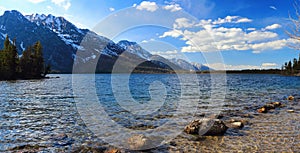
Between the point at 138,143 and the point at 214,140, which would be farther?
the point at 214,140

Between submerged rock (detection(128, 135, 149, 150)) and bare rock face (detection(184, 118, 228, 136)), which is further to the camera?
bare rock face (detection(184, 118, 228, 136))

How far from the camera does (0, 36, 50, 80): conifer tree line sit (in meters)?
84.1

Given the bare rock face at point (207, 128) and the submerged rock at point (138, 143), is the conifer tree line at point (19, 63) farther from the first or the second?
the bare rock face at point (207, 128)

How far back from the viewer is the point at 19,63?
93.1 meters

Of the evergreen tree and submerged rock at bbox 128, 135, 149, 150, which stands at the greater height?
the evergreen tree

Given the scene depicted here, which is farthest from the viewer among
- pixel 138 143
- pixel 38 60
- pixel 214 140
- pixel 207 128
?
pixel 38 60

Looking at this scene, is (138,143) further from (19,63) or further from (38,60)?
(38,60)

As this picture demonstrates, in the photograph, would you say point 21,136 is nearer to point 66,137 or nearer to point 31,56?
point 66,137

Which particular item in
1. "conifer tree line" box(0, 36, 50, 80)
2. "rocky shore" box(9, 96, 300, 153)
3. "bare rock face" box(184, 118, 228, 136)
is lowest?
"rocky shore" box(9, 96, 300, 153)

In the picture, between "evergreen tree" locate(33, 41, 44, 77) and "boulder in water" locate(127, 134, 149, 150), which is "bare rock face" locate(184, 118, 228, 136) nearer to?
"boulder in water" locate(127, 134, 149, 150)

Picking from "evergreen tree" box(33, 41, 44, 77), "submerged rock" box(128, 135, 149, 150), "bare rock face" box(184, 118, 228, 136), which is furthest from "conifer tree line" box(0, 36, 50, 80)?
"bare rock face" box(184, 118, 228, 136)

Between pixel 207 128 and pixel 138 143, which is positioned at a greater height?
pixel 207 128

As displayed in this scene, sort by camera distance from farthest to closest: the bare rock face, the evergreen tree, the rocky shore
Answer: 1. the evergreen tree
2. the bare rock face
3. the rocky shore

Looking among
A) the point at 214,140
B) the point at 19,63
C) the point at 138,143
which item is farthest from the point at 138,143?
the point at 19,63
